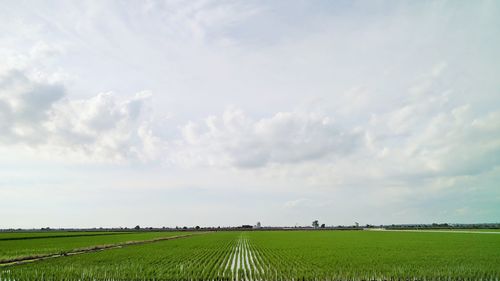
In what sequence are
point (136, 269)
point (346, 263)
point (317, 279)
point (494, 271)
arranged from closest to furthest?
point (317, 279) < point (494, 271) < point (136, 269) < point (346, 263)

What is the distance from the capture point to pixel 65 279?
19750mm

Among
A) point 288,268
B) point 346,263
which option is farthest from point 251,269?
point 346,263

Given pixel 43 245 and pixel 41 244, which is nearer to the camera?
pixel 43 245

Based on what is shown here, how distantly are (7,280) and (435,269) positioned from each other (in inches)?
965

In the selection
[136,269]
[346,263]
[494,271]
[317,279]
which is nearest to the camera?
[317,279]

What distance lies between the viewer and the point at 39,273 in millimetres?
21328

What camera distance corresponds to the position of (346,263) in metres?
25.1

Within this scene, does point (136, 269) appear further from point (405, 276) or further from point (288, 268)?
point (405, 276)

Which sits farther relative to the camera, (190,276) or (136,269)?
(136,269)

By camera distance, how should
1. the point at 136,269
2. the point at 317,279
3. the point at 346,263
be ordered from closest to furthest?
the point at 317,279 → the point at 136,269 → the point at 346,263

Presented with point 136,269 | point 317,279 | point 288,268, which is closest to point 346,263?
point 288,268

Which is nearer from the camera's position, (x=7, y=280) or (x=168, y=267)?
(x=7, y=280)

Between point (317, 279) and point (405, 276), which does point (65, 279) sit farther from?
point (405, 276)

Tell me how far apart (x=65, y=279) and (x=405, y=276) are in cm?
1868
